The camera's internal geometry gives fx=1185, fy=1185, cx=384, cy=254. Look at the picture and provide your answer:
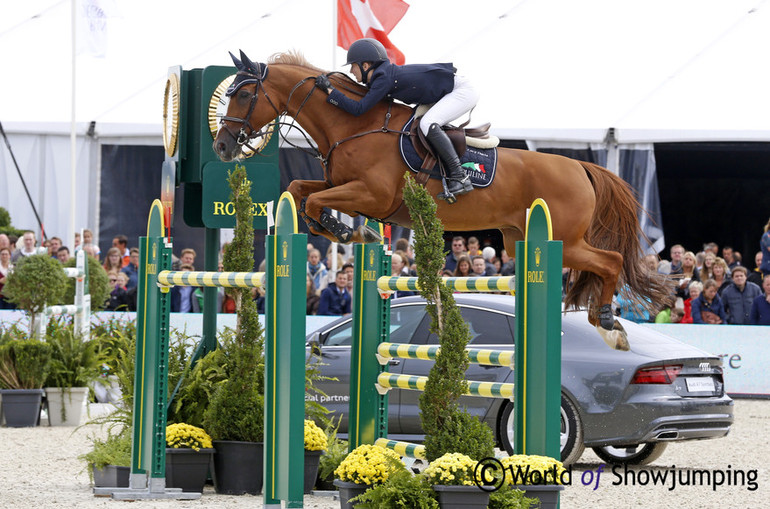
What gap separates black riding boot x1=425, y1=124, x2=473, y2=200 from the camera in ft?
21.6

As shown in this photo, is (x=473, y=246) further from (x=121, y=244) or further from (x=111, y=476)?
(x=111, y=476)

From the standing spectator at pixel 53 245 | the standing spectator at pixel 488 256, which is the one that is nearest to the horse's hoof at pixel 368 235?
the standing spectator at pixel 488 256

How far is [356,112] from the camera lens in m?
6.64

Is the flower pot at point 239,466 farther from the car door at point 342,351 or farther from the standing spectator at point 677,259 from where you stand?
the standing spectator at point 677,259

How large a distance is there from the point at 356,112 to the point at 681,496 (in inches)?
134

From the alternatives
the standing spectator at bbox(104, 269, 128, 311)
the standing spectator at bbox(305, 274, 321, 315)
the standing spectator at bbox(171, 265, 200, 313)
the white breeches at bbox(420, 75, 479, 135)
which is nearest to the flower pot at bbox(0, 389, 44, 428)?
the standing spectator at bbox(104, 269, 128, 311)

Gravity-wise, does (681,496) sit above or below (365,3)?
below

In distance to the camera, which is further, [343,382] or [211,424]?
[343,382]

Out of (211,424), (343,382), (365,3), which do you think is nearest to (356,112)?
(211,424)

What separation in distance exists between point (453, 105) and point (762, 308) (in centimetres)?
893

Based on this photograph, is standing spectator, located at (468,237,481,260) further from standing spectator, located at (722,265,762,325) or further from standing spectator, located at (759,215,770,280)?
standing spectator, located at (759,215,770,280)

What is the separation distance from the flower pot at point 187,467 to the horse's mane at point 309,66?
7.73 ft

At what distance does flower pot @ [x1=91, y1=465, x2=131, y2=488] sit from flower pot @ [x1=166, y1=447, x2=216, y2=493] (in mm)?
399

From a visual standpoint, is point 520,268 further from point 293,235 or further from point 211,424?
point 211,424
